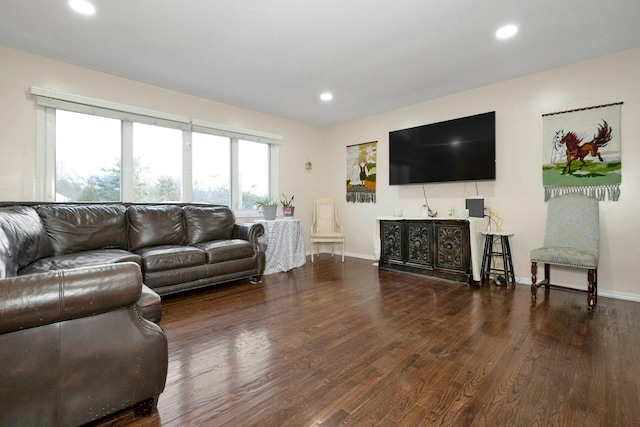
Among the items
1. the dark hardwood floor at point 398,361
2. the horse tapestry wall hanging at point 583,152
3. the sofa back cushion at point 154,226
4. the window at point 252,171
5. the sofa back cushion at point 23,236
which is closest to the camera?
the dark hardwood floor at point 398,361

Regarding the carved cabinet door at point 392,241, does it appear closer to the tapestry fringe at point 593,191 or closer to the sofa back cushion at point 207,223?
the tapestry fringe at point 593,191

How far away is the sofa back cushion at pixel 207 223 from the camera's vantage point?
377 centimetres

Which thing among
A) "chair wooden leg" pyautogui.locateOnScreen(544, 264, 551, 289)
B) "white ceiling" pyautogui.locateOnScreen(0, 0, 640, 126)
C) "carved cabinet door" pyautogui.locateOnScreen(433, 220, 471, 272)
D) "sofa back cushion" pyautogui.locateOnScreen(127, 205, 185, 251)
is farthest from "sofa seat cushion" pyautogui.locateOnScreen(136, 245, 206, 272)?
"chair wooden leg" pyautogui.locateOnScreen(544, 264, 551, 289)

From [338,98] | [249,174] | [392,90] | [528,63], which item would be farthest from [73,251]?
[528,63]

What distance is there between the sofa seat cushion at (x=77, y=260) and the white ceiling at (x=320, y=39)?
6.54 ft

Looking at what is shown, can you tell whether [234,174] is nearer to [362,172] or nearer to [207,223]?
[207,223]

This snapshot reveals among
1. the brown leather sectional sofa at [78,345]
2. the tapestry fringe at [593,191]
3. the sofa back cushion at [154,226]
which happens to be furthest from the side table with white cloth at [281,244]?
the tapestry fringe at [593,191]

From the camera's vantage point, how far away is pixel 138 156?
12.5ft

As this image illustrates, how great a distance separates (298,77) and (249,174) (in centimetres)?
194

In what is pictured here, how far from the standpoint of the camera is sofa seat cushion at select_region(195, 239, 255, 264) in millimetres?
3292

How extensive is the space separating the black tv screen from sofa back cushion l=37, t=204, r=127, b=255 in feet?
12.3

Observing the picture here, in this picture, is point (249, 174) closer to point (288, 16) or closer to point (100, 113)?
point (100, 113)

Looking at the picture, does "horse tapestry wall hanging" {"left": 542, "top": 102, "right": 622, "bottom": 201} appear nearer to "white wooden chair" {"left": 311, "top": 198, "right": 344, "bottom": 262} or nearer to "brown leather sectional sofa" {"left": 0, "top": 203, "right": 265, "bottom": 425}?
"white wooden chair" {"left": 311, "top": 198, "right": 344, "bottom": 262}

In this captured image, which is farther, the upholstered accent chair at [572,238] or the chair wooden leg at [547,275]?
the chair wooden leg at [547,275]
